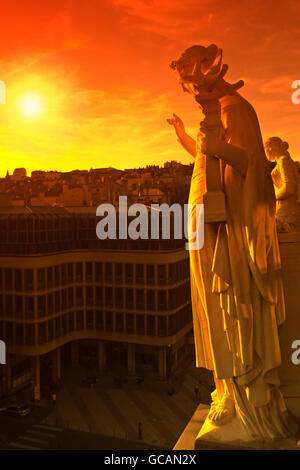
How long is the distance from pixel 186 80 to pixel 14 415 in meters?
29.6

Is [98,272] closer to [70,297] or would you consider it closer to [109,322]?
[70,297]

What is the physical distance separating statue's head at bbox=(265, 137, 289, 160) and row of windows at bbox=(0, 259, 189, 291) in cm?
2879

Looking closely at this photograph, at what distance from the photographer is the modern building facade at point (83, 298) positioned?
34.2 m

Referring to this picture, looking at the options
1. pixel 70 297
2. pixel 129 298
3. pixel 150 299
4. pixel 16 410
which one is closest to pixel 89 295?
pixel 70 297

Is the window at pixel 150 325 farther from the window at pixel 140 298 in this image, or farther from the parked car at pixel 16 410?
the parked car at pixel 16 410

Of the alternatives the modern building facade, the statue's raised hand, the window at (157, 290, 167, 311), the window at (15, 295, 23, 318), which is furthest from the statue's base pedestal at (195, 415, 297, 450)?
the window at (157, 290, 167, 311)

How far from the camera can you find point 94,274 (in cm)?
3856

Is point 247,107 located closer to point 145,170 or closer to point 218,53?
point 218,53

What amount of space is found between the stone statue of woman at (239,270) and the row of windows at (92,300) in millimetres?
29181

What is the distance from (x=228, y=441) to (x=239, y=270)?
7.27 ft

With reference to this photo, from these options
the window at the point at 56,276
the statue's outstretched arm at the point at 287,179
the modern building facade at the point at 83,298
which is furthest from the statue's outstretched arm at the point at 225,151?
the window at the point at 56,276

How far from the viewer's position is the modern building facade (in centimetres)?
3425

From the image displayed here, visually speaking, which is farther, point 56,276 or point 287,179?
point 56,276
